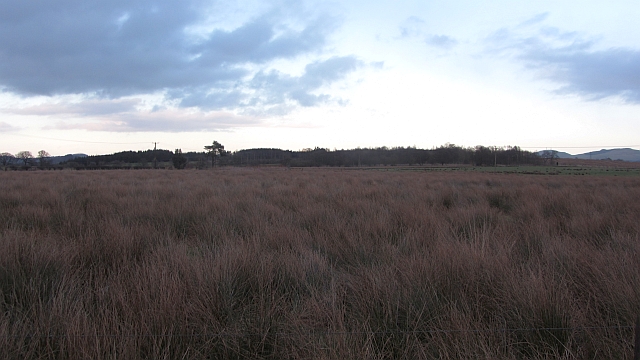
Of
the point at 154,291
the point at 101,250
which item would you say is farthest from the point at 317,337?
the point at 101,250

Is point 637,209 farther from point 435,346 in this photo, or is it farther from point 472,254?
point 435,346

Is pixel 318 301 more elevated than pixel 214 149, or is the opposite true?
pixel 214 149

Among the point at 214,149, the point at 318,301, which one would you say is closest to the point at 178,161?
the point at 214,149

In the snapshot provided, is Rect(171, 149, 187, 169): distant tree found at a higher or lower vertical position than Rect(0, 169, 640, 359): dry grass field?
higher

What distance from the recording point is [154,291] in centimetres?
239

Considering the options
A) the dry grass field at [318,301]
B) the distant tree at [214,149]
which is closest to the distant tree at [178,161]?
the distant tree at [214,149]

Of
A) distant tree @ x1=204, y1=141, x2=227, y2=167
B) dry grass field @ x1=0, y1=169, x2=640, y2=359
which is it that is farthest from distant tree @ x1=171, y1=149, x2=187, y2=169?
dry grass field @ x1=0, y1=169, x2=640, y2=359

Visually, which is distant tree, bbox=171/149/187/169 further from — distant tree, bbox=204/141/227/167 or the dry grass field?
the dry grass field

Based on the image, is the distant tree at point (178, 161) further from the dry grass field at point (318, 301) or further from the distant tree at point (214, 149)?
the dry grass field at point (318, 301)

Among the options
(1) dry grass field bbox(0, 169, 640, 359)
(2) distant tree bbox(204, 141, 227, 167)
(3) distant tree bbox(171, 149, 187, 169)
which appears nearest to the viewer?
(1) dry grass field bbox(0, 169, 640, 359)

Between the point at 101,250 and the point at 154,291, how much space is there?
66.3 inches

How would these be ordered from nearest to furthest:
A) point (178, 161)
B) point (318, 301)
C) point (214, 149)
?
point (318, 301) < point (178, 161) < point (214, 149)

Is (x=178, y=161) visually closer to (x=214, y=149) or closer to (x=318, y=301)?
(x=214, y=149)

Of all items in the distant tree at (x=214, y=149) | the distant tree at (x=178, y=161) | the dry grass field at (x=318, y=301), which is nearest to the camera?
the dry grass field at (x=318, y=301)
